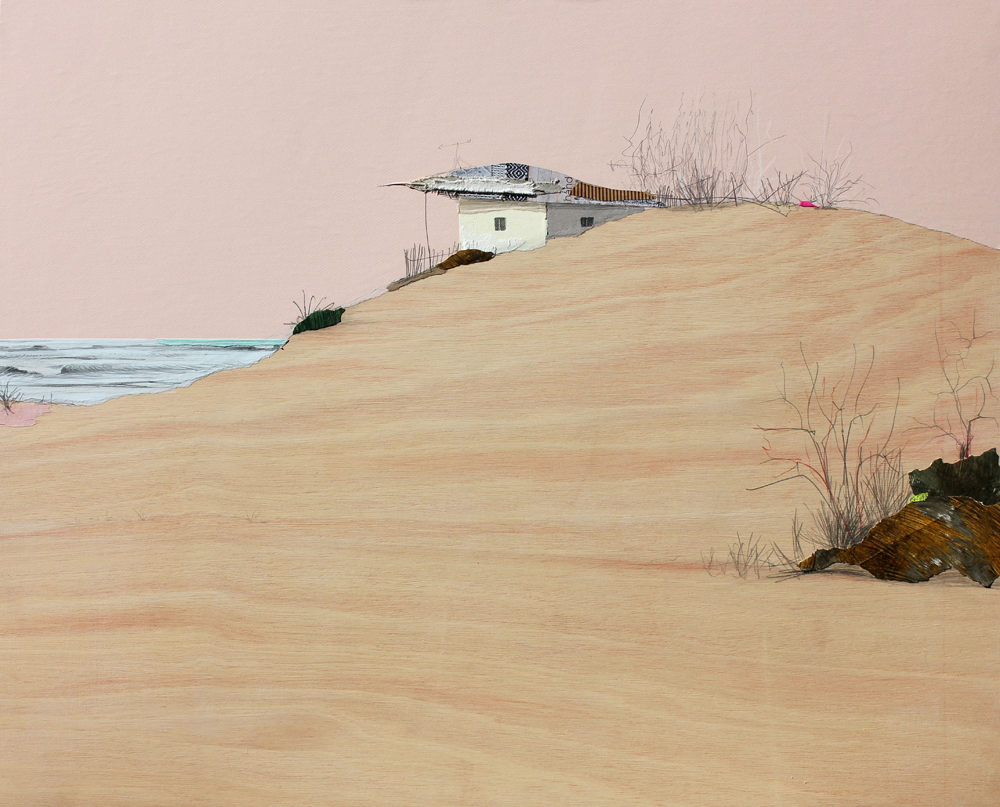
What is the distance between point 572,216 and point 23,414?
5.41 ft

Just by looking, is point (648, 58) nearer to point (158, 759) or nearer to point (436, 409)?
point (436, 409)

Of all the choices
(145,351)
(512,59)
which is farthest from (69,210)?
(512,59)

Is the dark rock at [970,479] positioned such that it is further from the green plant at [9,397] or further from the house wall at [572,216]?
the green plant at [9,397]

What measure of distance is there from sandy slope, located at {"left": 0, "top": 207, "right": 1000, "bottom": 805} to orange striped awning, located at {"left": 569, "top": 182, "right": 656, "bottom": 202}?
91 mm

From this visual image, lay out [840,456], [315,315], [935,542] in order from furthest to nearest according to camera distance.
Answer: [315,315], [840,456], [935,542]

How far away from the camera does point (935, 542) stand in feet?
6.48

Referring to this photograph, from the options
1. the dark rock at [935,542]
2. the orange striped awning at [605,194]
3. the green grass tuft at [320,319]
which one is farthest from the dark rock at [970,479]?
the green grass tuft at [320,319]

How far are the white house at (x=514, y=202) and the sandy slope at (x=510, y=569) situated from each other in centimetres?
6

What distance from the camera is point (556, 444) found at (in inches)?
83.6

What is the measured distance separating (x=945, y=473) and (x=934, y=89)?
1.10 metres

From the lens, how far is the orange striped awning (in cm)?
228

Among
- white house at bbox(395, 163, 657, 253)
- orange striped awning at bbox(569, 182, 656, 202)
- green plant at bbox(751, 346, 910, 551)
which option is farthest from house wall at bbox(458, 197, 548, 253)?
green plant at bbox(751, 346, 910, 551)

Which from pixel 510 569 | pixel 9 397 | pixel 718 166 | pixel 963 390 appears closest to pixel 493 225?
pixel 718 166

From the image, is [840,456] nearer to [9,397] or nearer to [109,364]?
[109,364]
